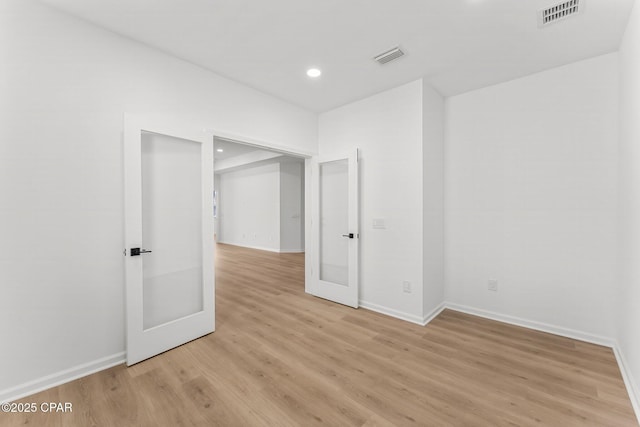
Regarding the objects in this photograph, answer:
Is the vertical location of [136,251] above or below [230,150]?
below

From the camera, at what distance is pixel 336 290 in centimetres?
389

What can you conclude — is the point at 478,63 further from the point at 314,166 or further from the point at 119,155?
the point at 119,155

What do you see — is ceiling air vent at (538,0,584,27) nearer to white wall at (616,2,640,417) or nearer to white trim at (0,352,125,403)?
white wall at (616,2,640,417)

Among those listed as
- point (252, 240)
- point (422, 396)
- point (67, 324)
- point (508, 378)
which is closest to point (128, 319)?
point (67, 324)

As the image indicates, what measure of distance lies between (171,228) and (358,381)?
223 cm

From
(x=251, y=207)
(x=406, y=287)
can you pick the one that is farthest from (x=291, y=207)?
(x=406, y=287)

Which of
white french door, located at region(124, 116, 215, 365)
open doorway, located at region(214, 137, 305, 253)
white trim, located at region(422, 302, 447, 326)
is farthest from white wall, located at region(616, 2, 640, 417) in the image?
open doorway, located at region(214, 137, 305, 253)

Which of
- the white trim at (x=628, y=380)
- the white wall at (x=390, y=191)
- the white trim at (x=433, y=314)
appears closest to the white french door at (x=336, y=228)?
the white wall at (x=390, y=191)

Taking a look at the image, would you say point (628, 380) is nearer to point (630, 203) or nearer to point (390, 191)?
point (630, 203)

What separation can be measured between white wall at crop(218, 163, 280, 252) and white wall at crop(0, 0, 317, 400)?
6.03m

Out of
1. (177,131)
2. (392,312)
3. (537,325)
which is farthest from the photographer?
(392,312)

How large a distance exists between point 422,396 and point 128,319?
249 cm

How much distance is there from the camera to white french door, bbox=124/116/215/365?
232 cm

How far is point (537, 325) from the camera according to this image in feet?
9.83
